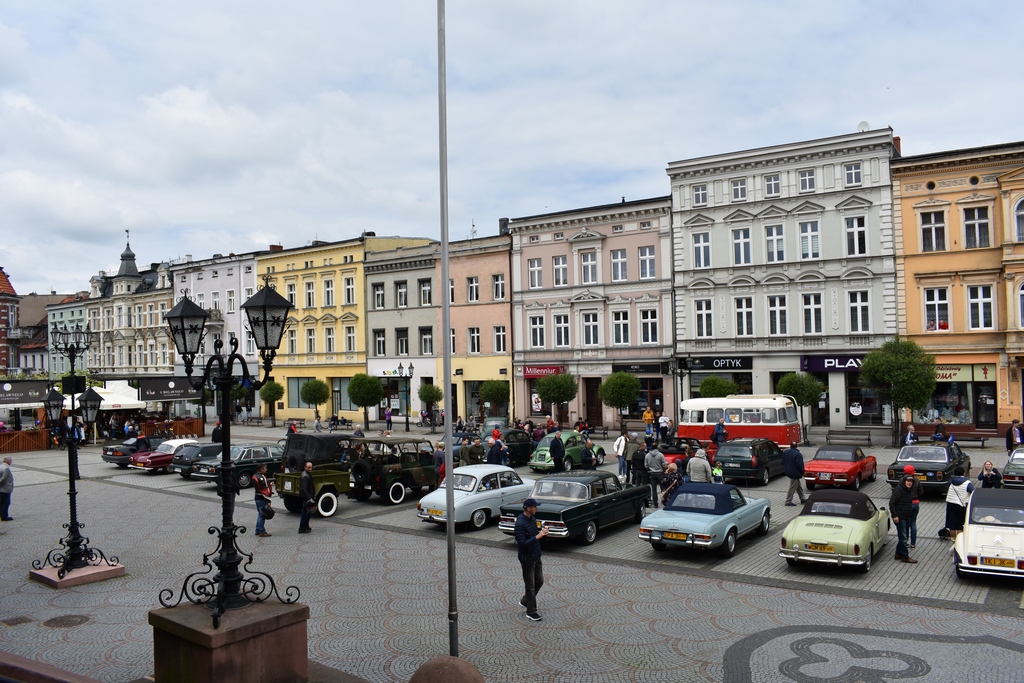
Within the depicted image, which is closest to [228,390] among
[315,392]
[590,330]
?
[590,330]

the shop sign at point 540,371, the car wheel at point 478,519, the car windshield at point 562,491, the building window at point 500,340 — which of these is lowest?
the car wheel at point 478,519

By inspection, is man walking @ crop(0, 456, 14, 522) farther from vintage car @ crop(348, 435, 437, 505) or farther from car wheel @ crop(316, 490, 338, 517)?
vintage car @ crop(348, 435, 437, 505)

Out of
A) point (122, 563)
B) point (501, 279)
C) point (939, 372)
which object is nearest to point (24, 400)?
point (501, 279)

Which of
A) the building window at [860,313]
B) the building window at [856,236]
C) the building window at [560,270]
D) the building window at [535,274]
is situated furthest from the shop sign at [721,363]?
→ the building window at [535,274]

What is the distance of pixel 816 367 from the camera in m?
38.3

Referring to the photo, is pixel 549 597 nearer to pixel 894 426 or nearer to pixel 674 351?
pixel 894 426

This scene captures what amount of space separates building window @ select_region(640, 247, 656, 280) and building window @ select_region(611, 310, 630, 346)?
2321 mm

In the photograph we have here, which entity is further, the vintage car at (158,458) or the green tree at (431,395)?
the green tree at (431,395)

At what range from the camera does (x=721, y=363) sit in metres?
40.8

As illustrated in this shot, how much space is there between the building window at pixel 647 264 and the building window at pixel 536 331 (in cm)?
703

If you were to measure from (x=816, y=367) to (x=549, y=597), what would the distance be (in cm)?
2908

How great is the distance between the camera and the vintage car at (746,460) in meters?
24.9

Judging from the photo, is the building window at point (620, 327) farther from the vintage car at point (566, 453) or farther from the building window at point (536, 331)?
the vintage car at point (566, 453)

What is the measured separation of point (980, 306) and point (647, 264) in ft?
53.2
